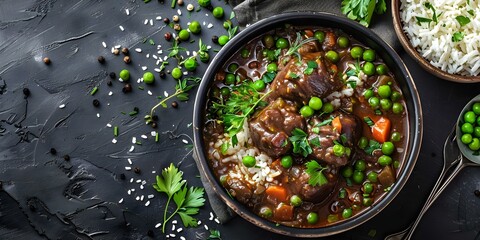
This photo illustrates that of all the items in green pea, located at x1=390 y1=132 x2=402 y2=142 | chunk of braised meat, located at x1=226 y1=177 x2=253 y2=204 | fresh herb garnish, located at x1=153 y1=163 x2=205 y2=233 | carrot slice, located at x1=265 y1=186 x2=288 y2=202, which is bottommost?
fresh herb garnish, located at x1=153 y1=163 x2=205 y2=233

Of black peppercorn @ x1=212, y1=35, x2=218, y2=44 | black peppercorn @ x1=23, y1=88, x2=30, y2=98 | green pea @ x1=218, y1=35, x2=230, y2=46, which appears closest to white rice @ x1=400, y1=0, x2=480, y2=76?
green pea @ x1=218, y1=35, x2=230, y2=46

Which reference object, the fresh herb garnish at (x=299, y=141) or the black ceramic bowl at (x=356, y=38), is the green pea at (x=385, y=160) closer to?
the black ceramic bowl at (x=356, y=38)

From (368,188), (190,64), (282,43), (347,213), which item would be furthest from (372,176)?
(190,64)

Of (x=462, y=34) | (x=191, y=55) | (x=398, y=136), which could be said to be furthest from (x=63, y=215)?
(x=462, y=34)

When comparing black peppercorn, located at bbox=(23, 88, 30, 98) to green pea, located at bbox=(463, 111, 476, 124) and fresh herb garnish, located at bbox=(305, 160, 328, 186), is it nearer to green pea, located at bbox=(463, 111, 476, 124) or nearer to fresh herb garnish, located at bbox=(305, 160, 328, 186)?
fresh herb garnish, located at bbox=(305, 160, 328, 186)

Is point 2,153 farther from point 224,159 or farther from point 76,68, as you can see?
point 224,159

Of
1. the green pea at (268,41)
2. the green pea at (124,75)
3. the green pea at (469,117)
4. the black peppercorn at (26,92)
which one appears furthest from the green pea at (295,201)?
the black peppercorn at (26,92)
